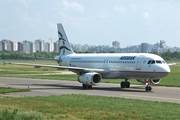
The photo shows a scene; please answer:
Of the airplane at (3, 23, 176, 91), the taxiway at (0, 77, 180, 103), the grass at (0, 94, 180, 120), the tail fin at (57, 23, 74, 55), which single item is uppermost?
the tail fin at (57, 23, 74, 55)

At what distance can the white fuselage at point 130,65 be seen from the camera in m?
28.0

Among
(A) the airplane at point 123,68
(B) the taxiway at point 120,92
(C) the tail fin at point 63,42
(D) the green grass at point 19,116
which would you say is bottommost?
(B) the taxiway at point 120,92

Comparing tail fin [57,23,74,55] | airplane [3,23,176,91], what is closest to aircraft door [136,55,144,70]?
airplane [3,23,176,91]

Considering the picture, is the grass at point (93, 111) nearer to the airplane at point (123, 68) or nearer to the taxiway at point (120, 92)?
the taxiway at point (120, 92)

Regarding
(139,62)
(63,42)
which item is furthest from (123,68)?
(63,42)

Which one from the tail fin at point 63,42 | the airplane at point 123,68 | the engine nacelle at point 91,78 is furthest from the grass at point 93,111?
the tail fin at point 63,42

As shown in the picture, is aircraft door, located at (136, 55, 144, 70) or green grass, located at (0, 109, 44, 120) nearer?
green grass, located at (0, 109, 44, 120)

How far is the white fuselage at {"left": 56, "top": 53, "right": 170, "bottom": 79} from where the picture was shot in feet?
91.7

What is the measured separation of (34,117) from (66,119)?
157cm

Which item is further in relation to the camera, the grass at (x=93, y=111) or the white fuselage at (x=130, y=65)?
the white fuselage at (x=130, y=65)

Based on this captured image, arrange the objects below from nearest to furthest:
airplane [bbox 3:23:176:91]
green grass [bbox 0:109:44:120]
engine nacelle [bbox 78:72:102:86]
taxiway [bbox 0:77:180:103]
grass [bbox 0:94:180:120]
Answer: green grass [bbox 0:109:44:120]
grass [bbox 0:94:180:120]
taxiway [bbox 0:77:180:103]
airplane [bbox 3:23:176:91]
engine nacelle [bbox 78:72:102:86]

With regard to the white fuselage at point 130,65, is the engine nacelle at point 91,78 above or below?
below

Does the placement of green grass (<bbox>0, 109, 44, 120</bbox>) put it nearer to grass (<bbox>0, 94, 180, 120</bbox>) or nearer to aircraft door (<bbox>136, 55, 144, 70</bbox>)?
grass (<bbox>0, 94, 180, 120</bbox>)

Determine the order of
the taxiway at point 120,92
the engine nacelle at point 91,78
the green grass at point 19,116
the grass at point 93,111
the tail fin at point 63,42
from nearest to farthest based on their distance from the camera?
1. the green grass at point 19,116
2. the grass at point 93,111
3. the taxiway at point 120,92
4. the engine nacelle at point 91,78
5. the tail fin at point 63,42
